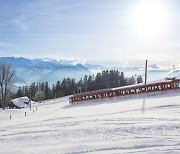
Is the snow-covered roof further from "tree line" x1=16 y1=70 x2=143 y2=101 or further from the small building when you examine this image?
"tree line" x1=16 y1=70 x2=143 y2=101

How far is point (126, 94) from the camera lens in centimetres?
4491

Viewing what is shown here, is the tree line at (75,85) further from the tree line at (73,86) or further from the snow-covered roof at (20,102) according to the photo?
the snow-covered roof at (20,102)

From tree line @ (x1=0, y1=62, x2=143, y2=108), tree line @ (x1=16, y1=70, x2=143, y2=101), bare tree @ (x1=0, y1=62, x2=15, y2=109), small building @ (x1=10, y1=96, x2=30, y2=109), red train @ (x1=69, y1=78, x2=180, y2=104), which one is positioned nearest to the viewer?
red train @ (x1=69, y1=78, x2=180, y2=104)

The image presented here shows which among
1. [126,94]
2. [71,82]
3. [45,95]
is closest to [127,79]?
[71,82]

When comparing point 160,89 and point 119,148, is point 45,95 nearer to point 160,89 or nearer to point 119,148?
point 160,89

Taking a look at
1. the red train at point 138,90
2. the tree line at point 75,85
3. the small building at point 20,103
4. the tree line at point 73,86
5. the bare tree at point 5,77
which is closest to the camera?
the red train at point 138,90

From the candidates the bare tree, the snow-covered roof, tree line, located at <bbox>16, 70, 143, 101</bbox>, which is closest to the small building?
the snow-covered roof

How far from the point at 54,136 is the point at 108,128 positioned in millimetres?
3047

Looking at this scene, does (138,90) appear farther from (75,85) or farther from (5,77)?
(75,85)

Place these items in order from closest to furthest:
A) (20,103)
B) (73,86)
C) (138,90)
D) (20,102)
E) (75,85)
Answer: (138,90)
(20,103)
(20,102)
(73,86)
(75,85)

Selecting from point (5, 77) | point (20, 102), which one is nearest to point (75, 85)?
point (20, 102)

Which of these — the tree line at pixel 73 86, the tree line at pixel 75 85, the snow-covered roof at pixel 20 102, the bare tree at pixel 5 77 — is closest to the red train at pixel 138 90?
the bare tree at pixel 5 77

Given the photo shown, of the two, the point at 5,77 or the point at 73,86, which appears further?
the point at 73,86

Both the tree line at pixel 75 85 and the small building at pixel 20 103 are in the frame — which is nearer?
the small building at pixel 20 103
